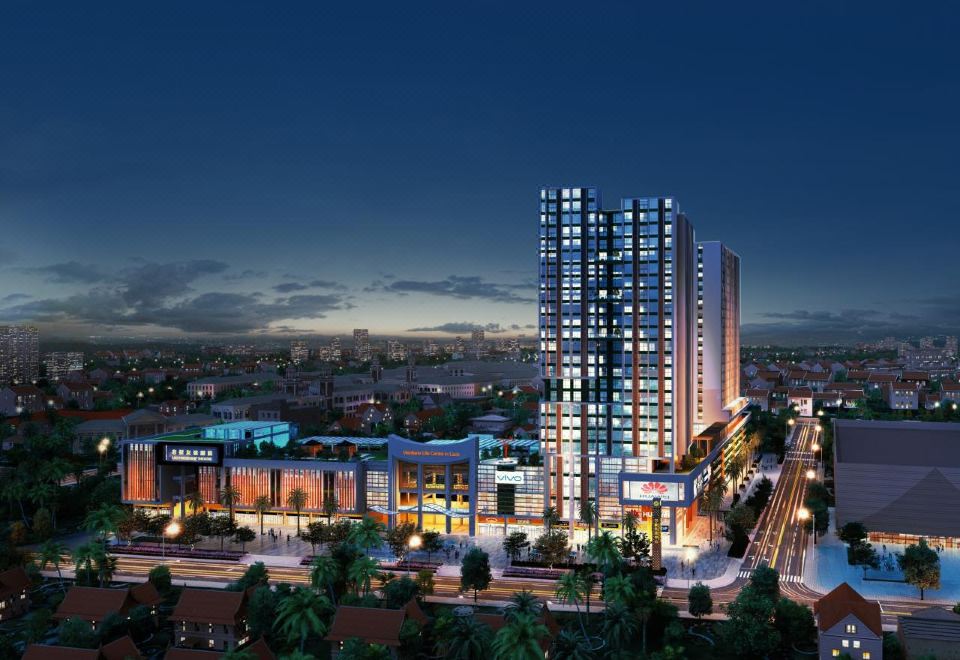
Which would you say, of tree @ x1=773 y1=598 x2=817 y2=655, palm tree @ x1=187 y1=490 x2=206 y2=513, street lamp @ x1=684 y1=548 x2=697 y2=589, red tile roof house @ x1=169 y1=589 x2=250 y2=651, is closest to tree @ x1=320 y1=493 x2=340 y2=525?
palm tree @ x1=187 y1=490 x2=206 y2=513

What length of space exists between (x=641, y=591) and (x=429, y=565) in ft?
91.9

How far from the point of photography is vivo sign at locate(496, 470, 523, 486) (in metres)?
102

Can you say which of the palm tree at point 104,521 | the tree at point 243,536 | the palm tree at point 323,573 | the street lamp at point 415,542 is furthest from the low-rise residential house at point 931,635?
the palm tree at point 104,521

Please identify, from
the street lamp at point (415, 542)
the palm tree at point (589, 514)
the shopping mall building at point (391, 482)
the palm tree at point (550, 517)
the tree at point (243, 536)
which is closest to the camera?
Answer: the street lamp at point (415, 542)

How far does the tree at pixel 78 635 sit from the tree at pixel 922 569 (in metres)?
74.5

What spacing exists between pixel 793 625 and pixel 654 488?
34014 millimetres

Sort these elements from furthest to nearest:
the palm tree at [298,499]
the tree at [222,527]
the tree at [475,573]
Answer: the palm tree at [298,499] < the tree at [222,527] < the tree at [475,573]

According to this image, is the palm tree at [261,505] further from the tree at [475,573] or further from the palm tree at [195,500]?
the tree at [475,573]

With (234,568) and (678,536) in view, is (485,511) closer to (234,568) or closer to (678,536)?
(678,536)

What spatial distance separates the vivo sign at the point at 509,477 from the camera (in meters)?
102

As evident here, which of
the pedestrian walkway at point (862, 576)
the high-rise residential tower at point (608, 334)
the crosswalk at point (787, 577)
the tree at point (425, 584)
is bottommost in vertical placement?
the crosswalk at point (787, 577)

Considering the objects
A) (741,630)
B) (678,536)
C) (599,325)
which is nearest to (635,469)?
(678,536)

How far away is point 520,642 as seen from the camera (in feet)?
169

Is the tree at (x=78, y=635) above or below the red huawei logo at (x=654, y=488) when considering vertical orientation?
below
